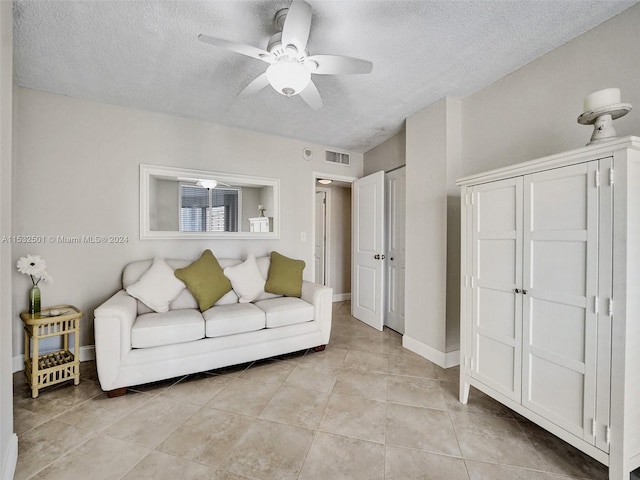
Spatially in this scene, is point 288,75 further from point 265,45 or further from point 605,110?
point 605,110

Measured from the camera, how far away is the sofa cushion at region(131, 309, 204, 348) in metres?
2.05

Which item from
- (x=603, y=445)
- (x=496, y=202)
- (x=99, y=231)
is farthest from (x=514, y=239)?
(x=99, y=231)

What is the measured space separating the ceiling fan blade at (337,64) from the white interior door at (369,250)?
182cm

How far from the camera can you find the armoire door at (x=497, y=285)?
1621mm

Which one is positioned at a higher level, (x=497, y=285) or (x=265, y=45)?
(x=265, y=45)

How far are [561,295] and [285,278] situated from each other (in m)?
2.27

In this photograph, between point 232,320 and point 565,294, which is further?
point 232,320

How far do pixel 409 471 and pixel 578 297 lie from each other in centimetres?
118

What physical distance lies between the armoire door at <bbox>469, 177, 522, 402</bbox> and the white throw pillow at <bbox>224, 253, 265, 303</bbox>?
1970 mm

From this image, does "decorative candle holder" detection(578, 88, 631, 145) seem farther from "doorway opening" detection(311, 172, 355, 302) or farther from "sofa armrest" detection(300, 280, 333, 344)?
"doorway opening" detection(311, 172, 355, 302)

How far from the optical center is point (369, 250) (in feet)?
11.9

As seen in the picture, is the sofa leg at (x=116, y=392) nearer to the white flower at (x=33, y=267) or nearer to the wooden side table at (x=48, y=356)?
the wooden side table at (x=48, y=356)

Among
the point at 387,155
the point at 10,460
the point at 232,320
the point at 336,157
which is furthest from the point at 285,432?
the point at 336,157

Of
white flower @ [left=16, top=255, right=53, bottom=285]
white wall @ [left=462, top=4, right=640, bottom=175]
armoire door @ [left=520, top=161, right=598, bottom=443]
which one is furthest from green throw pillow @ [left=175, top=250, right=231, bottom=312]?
white wall @ [left=462, top=4, right=640, bottom=175]
